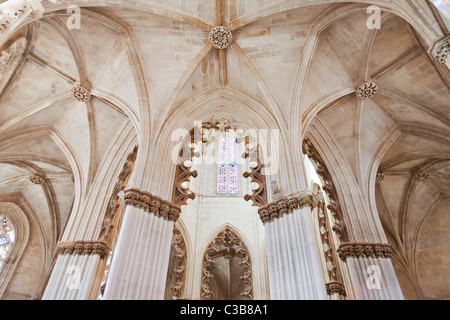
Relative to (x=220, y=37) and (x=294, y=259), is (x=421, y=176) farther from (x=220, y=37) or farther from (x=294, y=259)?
(x=220, y=37)

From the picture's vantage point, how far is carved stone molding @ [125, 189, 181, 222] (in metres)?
6.29

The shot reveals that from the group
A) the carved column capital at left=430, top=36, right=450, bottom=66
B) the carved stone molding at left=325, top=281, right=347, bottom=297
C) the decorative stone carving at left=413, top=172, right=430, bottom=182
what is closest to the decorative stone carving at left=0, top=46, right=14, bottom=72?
the carved column capital at left=430, top=36, right=450, bottom=66

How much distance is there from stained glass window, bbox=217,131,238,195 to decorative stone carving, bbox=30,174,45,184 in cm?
762

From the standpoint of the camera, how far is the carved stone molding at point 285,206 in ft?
20.5

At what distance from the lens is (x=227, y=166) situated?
16000 millimetres

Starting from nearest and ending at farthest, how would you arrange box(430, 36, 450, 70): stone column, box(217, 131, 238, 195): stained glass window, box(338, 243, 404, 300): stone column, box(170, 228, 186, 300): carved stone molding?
box(430, 36, 450, 70): stone column, box(338, 243, 404, 300): stone column, box(170, 228, 186, 300): carved stone molding, box(217, 131, 238, 195): stained glass window

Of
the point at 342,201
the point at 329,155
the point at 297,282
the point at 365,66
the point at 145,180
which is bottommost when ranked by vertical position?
the point at 297,282

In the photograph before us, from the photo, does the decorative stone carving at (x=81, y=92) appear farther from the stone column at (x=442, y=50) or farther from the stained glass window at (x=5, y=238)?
the stone column at (x=442, y=50)

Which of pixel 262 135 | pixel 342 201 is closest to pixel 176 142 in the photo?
pixel 262 135

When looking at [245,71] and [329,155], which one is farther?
[329,155]

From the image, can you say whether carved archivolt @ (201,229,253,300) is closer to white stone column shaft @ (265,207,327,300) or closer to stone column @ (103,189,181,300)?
stone column @ (103,189,181,300)

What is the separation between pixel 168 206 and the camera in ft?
21.9

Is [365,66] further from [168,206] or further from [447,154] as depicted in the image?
[168,206]

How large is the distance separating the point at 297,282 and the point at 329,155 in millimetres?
4849
